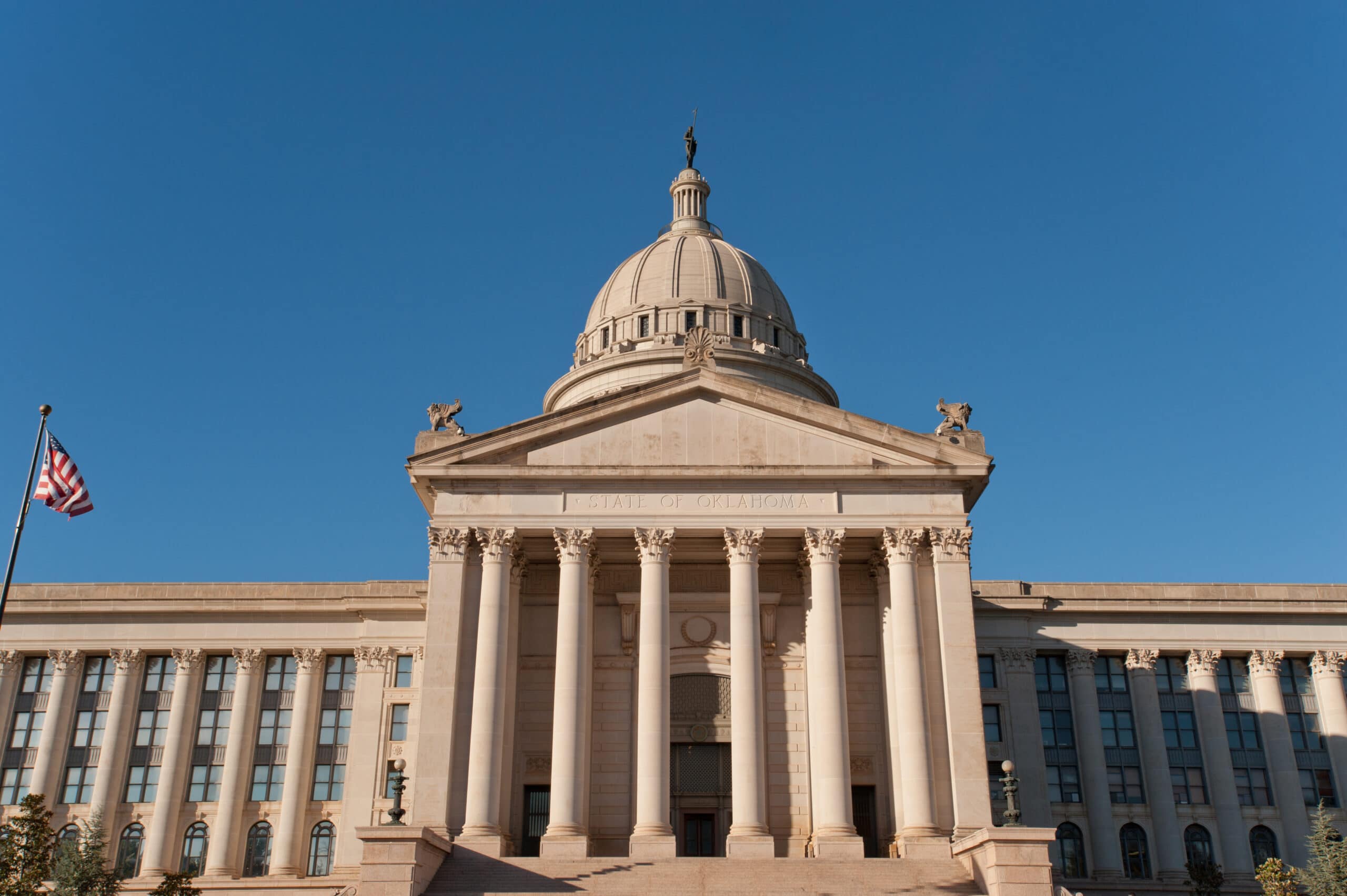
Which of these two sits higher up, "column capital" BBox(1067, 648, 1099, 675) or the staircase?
"column capital" BBox(1067, 648, 1099, 675)

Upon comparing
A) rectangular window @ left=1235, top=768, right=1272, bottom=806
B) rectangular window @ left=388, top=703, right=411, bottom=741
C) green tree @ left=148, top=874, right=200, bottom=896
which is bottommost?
green tree @ left=148, top=874, right=200, bottom=896

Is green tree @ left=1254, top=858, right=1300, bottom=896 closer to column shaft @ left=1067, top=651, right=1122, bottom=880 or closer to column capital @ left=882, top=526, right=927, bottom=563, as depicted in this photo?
column shaft @ left=1067, top=651, right=1122, bottom=880

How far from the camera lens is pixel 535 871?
34.6 metres

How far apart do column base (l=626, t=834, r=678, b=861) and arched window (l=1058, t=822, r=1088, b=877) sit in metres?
20.0

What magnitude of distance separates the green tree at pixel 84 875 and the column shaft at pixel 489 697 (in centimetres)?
1022

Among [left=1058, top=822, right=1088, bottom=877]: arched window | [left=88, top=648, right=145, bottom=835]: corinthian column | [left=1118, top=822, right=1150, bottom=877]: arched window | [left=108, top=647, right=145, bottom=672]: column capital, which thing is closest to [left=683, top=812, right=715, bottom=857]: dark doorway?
[left=1058, top=822, right=1088, bottom=877]: arched window

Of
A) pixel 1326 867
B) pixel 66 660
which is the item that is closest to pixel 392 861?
pixel 1326 867

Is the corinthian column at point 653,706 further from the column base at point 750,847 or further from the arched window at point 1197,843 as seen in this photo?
the arched window at point 1197,843

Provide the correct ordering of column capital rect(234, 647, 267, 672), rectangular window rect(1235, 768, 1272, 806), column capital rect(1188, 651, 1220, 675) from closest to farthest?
1. rectangular window rect(1235, 768, 1272, 806)
2. column capital rect(234, 647, 267, 672)
3. column capital rect(1188, 651, 1220, 675)

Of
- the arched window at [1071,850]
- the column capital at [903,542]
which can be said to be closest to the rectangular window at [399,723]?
the column capital at [903,542]

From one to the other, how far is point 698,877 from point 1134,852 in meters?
24.1

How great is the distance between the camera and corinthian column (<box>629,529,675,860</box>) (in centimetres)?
3634

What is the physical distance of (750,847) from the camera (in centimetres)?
3616

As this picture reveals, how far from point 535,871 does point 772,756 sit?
10542mm
